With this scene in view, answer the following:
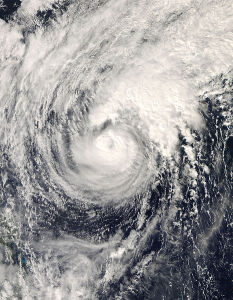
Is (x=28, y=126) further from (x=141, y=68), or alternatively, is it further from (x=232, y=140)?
(x=232, y=140)

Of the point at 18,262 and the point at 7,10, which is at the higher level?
the point at 7,10

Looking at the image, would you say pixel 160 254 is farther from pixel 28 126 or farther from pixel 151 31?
pixel 151 31

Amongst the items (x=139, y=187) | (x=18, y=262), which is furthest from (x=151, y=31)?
(x=18, y=262)

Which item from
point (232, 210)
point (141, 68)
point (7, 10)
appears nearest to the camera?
point (232, 210)

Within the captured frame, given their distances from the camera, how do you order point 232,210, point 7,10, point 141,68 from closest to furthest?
point 232,210
point 141,68
point 7,10

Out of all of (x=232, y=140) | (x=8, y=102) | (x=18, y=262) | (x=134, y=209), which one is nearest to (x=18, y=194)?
(x=18, y=262)

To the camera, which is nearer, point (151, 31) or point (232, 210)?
point (232, 210)

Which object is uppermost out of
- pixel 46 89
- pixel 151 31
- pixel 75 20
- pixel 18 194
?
pixel 75 20
